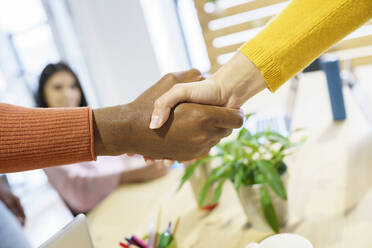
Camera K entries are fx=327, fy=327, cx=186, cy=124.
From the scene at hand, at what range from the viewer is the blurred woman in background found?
4.78ft

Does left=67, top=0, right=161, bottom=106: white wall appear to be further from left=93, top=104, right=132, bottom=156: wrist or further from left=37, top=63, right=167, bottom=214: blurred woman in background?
left=93, top=104, right=132, bottom=156: wrist

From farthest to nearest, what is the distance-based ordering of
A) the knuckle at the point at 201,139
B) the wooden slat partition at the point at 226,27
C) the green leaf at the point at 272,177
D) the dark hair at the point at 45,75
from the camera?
the wooden slat partition at the point at 226,27 < the dark hair at the point at 45,75 < the knuckle at the point at 201,139 < the green leaf at the point at 272,177

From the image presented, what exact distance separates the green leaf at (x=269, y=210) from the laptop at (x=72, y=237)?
0.39 m

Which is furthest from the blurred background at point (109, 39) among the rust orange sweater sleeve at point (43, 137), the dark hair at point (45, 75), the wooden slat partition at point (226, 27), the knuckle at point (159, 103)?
the knuckle at point (159, 103)

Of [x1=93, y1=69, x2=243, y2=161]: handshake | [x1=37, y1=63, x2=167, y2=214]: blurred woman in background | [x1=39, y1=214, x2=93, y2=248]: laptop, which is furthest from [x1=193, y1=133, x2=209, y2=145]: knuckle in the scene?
[x1=37, y1=63, x2=167, y2=214]: blurred woman in background

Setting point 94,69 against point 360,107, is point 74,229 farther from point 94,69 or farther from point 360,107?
point 94,69

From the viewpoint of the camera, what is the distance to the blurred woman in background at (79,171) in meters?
1.46

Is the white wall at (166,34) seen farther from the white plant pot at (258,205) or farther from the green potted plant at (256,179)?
the white plant pot at (258,205)

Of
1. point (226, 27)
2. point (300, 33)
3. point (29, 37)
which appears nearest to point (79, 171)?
point (300, 33)

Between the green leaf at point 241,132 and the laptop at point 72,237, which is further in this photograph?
the green leaf at point 241,132

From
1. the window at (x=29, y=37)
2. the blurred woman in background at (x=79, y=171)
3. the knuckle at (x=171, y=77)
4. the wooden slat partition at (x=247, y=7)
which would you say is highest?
the window at (x=29, y=37)

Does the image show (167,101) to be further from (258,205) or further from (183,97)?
(258,205)

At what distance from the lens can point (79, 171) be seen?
1.68 meters

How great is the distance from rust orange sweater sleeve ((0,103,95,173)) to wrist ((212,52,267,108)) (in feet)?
1.14
